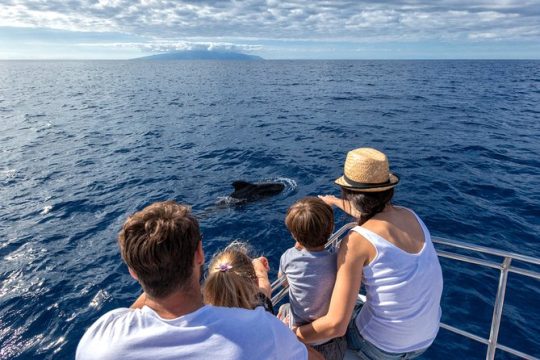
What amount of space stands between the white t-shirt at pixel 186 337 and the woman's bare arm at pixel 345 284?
3.60 ft

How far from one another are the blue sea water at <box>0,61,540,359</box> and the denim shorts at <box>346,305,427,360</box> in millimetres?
3962

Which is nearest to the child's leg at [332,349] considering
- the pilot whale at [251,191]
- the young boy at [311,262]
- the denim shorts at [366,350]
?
the young boy at [311,262]

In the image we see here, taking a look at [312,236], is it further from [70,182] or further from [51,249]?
[70,182]

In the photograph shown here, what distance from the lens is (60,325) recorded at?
27.6 feet

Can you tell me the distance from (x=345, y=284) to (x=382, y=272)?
335mm

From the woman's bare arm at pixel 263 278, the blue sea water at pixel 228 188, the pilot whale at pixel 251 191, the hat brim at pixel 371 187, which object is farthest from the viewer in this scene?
the pilot whale at pixel 251 191

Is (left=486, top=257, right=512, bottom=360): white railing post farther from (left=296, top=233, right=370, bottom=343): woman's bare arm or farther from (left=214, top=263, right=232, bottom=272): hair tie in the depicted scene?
(left=214, top=263, right=232, bottom=272): hair tie

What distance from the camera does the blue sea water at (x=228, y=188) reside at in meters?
8.64

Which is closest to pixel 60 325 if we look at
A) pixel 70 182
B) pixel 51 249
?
pixel 51 249

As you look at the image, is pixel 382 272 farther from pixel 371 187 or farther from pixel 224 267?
pixel 224 267

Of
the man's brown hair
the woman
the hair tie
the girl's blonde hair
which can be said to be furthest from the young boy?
the man's brown hair

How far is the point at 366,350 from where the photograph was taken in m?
3.76

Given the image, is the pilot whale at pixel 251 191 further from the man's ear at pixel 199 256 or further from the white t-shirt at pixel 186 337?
the white t-shirt at pixel 186 337

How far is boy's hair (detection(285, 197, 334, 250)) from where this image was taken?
11.5 ft
